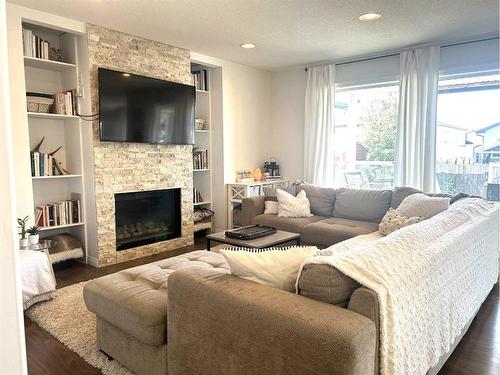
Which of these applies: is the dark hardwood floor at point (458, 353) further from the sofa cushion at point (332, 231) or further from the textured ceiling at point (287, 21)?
the textured ceiling at point (287, 21)

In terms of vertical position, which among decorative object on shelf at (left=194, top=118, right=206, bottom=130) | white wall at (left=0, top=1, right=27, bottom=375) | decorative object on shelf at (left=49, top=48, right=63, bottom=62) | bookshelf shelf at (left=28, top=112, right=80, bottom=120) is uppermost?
decorative object on shelf at (left=49, top=48, right=63, bottom=62)

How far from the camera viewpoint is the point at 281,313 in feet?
4.19

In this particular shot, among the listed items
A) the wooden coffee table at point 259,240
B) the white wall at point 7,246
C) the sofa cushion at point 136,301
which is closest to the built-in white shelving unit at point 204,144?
the wooden coffee table at point 259,240

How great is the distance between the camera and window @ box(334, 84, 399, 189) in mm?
4980

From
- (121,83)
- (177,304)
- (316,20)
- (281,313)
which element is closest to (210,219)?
(121,83)

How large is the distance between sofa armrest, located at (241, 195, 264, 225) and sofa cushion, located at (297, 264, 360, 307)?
3.17 m

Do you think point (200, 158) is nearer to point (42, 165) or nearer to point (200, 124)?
point (200, 124)

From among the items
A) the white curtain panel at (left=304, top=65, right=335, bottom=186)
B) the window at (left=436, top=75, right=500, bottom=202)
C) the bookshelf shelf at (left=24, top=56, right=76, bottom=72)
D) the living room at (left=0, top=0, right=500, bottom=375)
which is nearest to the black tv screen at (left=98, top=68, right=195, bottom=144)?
the living room at (left=0, top=0, right=500, bottom=375)

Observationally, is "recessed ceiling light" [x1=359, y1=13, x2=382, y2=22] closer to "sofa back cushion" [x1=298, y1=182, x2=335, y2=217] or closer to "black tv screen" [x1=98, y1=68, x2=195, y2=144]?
"sofa back cushion" [x1=298, y1=182, x2=335, y2=217]

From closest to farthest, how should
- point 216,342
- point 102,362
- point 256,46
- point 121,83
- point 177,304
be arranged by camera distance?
1. point 216,342
2. point 177,304
3. point 102,362
4. point 121,83
5. point 256,46

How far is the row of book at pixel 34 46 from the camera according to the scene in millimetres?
3414

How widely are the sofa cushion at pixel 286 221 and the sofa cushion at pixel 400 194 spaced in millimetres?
844

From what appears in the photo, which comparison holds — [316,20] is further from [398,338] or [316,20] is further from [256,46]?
[398,338]

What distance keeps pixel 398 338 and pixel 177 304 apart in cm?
93
